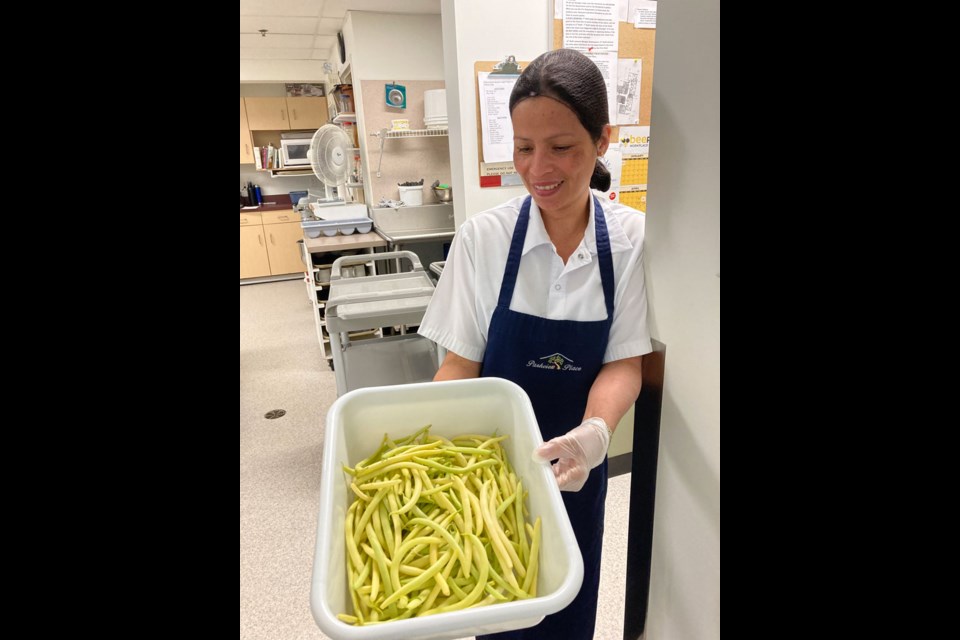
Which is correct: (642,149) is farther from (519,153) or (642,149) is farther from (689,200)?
(689,200)

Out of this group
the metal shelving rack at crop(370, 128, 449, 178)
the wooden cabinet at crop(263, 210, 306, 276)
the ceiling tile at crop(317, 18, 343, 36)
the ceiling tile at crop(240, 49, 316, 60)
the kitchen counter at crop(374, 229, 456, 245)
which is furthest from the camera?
the wooden cabinet at crop(263, 210, 306, 276)

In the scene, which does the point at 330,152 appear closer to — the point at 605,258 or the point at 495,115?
the point at 495,115

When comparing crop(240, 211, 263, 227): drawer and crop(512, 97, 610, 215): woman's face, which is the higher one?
crop(240, 211, 263, 227): drawer

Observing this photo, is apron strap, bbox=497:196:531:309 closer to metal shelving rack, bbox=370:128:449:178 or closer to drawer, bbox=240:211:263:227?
metal shelving rack, bbox=370:128:449:178

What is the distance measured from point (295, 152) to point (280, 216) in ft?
2.92

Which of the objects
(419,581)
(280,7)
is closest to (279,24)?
(280,7)

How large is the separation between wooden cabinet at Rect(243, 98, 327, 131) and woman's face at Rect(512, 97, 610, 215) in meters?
6.63

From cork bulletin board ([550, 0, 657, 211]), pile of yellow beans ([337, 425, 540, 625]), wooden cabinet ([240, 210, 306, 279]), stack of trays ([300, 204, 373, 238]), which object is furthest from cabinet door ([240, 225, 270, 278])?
pile of yellow beans ([337, 425, 540, 625])

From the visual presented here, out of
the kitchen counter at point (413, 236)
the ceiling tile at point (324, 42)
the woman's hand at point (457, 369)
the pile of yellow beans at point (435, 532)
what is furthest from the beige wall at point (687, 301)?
the ceiling tile at point (324, 42)

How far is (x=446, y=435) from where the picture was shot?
2.99 feet

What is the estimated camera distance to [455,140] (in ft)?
7.58

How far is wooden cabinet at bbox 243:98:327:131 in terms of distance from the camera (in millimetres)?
6590

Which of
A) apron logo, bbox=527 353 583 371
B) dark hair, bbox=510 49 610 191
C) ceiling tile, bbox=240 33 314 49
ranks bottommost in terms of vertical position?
apron logo, bbox=527 353 583 371

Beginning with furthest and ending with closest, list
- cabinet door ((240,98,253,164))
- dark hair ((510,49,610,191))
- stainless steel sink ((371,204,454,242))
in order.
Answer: cabinet door ((240,98,253,164))
stainless steel sink ((371,204,454,242))
dark hair ((510,49,610,191))
